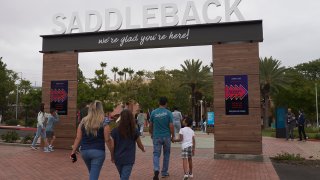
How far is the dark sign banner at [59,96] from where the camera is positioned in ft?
46.4

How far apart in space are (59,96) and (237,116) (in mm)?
6892

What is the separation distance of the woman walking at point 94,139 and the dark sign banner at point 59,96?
8.97 metres

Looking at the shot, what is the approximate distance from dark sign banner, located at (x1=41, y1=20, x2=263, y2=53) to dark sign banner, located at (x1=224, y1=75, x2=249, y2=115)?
129 cm

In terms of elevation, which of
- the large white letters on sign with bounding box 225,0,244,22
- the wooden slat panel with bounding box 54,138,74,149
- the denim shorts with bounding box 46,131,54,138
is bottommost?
the wooden slat panel with bounding box 54,138,74,149

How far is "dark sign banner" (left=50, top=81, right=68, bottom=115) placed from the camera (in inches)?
556

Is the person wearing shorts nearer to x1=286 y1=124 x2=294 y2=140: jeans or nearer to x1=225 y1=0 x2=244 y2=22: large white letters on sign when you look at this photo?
x1=225 y1=0 x2=244 y2=22: large white letters on sign

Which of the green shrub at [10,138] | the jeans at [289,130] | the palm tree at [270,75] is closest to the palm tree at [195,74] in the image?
the palm tree at [270,75]

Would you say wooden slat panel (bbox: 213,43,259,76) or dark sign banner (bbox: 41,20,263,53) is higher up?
dark sign banner (bbox: 41,20,263,53)

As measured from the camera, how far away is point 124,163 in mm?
5473

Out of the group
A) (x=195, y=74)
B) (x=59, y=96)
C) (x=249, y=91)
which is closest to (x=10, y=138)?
(x=59, y=96)

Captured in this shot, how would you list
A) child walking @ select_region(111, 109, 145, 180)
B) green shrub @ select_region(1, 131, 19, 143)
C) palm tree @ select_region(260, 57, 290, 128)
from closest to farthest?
child walking @ select_region(111, 109, 145, 180)
green shrub @ select_region(1, 131, 19, 143)
palm tree @ select_region(260, 57, 290, 128)

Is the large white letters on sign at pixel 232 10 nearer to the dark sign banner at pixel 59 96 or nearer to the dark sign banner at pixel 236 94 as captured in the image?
the dark sign banner at pixel 236 94

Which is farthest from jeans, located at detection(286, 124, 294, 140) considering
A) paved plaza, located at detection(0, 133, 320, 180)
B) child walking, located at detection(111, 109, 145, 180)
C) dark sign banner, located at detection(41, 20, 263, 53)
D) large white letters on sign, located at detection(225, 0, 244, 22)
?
child walking, located at detection(111, 109, 145, 180)

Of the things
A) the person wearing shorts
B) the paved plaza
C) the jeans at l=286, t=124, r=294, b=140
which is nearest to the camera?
the paved plaza
